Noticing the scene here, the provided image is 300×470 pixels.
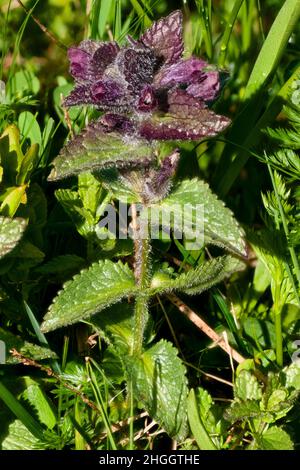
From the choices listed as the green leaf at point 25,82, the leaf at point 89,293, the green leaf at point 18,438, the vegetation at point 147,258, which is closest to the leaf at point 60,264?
the vegetation at point 147,258

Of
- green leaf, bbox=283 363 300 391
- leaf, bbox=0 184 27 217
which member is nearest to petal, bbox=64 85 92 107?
leaf, bbox=0 184 27 217

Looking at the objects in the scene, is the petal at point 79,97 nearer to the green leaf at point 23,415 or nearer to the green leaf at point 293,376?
the green leaf at point 23,415

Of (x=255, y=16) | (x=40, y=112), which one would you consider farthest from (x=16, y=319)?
(x=255, y=16)

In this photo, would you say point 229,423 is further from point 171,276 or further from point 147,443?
point 171,276

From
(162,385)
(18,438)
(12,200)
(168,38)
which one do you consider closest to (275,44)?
(168,38)

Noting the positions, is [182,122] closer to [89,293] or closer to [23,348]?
[89,293]

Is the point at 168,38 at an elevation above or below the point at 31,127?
above
